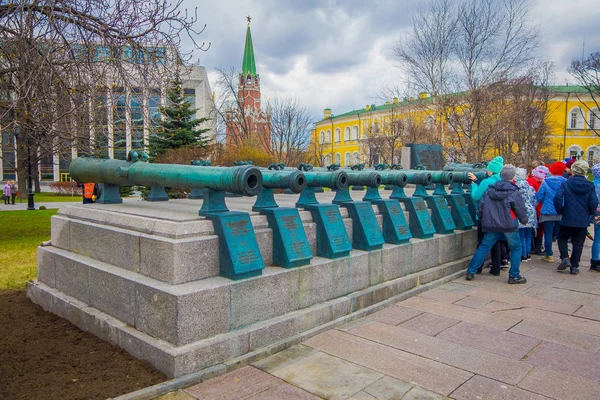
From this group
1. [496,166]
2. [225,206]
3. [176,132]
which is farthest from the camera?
[176,132]

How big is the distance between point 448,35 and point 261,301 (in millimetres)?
25150

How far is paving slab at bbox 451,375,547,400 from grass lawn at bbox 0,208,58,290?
5.78m

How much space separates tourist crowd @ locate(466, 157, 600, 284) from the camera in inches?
248

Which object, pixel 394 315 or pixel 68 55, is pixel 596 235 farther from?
pixel 68 55

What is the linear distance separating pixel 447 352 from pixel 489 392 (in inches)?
27.7

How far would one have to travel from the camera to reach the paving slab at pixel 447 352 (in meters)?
3.42

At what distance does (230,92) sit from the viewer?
36000mm

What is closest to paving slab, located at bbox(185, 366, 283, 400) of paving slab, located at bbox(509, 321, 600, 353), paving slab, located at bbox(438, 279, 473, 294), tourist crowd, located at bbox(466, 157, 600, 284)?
paving slab, located at bbox(509, 321, 600, 353)

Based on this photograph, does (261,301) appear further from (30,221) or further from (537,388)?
(30,221)

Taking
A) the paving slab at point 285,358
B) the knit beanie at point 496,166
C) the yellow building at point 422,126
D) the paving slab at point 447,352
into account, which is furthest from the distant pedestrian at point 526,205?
the yellow building at point 422,126

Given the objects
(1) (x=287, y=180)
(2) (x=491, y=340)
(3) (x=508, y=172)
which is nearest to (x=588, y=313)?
(2) (x=491, y=340)

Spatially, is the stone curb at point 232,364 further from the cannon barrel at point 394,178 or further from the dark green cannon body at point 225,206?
the cannon barrel at point 394,178

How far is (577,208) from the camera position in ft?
23.0

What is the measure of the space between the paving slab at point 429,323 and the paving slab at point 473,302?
641mm
